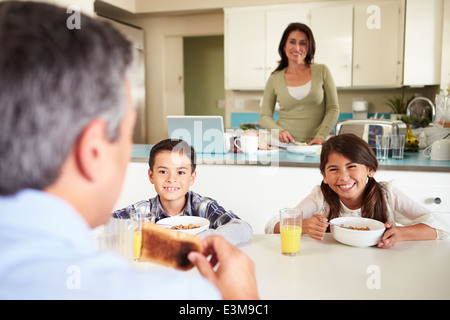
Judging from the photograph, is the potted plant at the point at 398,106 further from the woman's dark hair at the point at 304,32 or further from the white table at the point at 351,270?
the white table at the point at 351,270

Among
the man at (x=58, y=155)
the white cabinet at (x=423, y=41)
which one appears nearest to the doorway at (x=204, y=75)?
the white cabinet at (x=423, y=41)

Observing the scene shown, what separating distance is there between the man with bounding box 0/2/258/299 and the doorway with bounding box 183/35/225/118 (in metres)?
5.67

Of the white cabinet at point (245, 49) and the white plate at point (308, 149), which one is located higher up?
the white cabinet at point (245, 49)

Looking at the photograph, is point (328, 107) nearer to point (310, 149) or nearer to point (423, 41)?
point (310, 149)

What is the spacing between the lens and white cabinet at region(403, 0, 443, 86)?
3750 millimetres

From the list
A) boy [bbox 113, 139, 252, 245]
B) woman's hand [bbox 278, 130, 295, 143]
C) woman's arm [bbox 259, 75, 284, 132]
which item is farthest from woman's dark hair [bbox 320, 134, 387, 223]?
woman's arm [bbox 259, 75, 284, 132]

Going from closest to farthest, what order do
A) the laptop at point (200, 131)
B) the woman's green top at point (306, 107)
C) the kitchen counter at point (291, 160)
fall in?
1. the kitchen counter at point (291, 160)
2. the laptop at point (200, 131)
3. the woman's green top at point (306, 107)

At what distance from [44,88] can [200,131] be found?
6.14 ft

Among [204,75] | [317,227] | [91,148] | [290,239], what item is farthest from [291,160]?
[204,75]

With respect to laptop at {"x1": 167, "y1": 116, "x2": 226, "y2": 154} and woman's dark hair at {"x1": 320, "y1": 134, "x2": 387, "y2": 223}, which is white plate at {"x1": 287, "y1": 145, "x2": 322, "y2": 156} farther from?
woman's dark hair at {"x1": 320, "y1": 134, "x2": 387, "y2": 223}

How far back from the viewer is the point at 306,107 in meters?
2.62

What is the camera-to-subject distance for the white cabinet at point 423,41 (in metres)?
3.75
